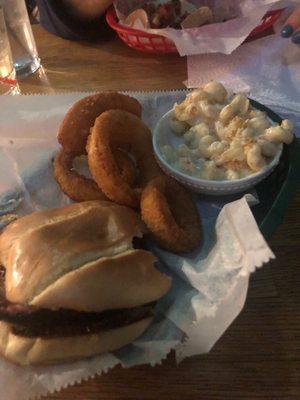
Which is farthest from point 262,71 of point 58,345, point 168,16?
point 58,345

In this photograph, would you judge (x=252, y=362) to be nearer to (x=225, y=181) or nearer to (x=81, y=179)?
(x=225, y=181)

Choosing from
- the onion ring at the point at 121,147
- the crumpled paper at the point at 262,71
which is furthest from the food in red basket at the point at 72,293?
the crumpled paper at the point at 262,71

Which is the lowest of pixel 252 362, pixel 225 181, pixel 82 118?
pixel 252 362

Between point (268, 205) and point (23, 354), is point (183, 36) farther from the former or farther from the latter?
point (23, 354)

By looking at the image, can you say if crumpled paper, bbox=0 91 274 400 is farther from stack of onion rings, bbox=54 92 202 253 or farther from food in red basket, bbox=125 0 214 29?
food in red basket, bbox=125 0 214 29

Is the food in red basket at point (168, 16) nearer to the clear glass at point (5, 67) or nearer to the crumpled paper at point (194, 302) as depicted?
the clear glass at point (5, 67)
